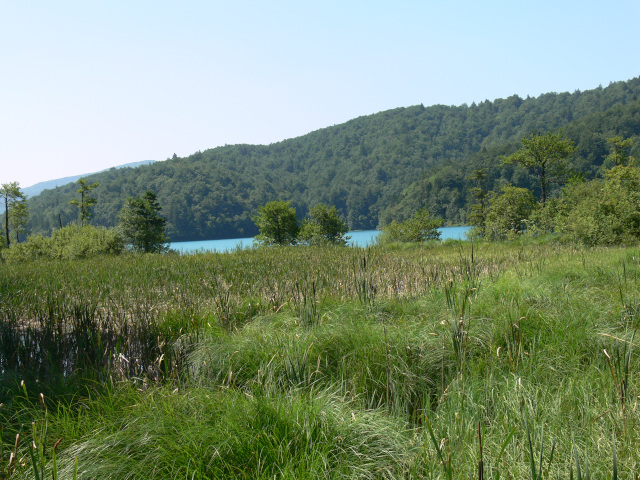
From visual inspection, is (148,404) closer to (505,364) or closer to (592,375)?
(505,364)

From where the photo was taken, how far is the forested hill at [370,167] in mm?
71938

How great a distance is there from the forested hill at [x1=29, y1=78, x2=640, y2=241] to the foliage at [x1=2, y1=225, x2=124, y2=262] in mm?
58632

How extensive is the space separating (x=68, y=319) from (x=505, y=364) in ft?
17.7

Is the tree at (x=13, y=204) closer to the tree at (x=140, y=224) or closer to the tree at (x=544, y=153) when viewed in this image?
the tree at (x=140, y=224)

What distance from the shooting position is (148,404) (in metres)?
2.55

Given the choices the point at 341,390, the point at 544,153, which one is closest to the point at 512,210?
the point at 544,153

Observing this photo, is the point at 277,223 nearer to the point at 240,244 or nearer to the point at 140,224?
the point at 140,224

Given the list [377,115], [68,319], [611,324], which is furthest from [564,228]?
[377,115]

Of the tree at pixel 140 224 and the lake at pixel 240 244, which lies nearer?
the lake at pixel 240 244

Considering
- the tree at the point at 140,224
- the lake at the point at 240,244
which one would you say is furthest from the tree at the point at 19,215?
the lake at the point at 240,244

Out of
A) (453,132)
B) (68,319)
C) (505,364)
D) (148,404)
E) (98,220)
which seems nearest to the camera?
(148,404)

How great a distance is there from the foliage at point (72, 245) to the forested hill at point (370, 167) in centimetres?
5863

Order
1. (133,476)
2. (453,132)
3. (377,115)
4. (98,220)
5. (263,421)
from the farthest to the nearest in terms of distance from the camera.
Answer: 1. (377,115)
2. (453,132)
3. (98,220)
4. (263,421)
5. (133,476)

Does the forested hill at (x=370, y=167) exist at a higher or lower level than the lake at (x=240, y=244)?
higher
